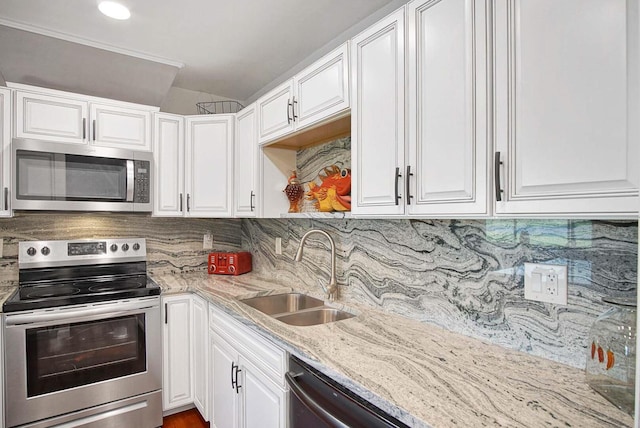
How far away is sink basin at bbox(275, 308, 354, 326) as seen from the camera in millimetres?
1920

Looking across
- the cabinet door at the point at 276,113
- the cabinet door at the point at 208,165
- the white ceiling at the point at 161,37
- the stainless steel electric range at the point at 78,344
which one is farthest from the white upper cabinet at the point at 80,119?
the cabinet door at the point at 276,113

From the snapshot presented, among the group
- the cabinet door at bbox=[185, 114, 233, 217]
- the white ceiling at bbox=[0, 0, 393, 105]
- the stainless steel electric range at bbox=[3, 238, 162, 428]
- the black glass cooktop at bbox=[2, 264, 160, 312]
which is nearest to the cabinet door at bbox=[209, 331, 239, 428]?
the stainless steel electric range at bbox=[3, 238, 162, 428]

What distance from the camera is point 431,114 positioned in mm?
1211

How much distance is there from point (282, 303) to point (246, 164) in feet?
3.26

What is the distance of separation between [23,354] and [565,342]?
251 cm

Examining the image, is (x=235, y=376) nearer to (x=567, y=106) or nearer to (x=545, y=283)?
(x=545, y=283)

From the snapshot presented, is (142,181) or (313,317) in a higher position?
(142,181)

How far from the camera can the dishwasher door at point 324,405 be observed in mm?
998

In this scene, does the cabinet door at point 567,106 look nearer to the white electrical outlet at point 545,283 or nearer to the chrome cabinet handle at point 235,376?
the white electrical outlet at point 545,283

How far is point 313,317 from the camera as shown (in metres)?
1.97

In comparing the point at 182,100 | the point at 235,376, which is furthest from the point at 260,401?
the point at 182,100

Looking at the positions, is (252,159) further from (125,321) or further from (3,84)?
(3,84)

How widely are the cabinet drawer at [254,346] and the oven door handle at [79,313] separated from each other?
50 cm

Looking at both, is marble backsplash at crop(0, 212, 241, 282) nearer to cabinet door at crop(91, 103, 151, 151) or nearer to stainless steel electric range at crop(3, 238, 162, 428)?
stainless steel electric range at crop(3, 238, 162, 428)
